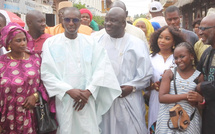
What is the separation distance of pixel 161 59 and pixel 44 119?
1.92m

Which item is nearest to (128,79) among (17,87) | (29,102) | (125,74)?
(125,74)

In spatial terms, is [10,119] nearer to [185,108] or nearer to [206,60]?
[185,108]

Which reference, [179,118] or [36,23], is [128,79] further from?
[36,23]

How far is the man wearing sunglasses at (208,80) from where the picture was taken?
2.80 meters

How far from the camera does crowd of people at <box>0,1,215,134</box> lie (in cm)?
297

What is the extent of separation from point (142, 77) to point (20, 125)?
177cm

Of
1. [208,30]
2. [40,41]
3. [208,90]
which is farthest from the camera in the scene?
[40,41]

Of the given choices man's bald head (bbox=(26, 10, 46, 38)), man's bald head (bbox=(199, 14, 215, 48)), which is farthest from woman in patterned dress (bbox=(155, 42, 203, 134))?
man's bald head (bbox=(26, 10, 46, 38))

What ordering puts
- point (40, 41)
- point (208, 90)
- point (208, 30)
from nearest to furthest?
point (208, 90), point (208, 30), point (40, 41)

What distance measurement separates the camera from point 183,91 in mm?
3000

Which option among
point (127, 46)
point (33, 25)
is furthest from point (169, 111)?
point (33, 25)

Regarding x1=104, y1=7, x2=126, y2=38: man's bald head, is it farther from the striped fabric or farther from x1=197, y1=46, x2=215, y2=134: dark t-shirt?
x1=197, y1=46, x2=215, y2=134: dark t-shirt

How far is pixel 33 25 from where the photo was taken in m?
4.34

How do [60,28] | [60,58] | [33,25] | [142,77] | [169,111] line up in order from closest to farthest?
[169,111], [60,58], [142,77], [33,25], [60,28]
